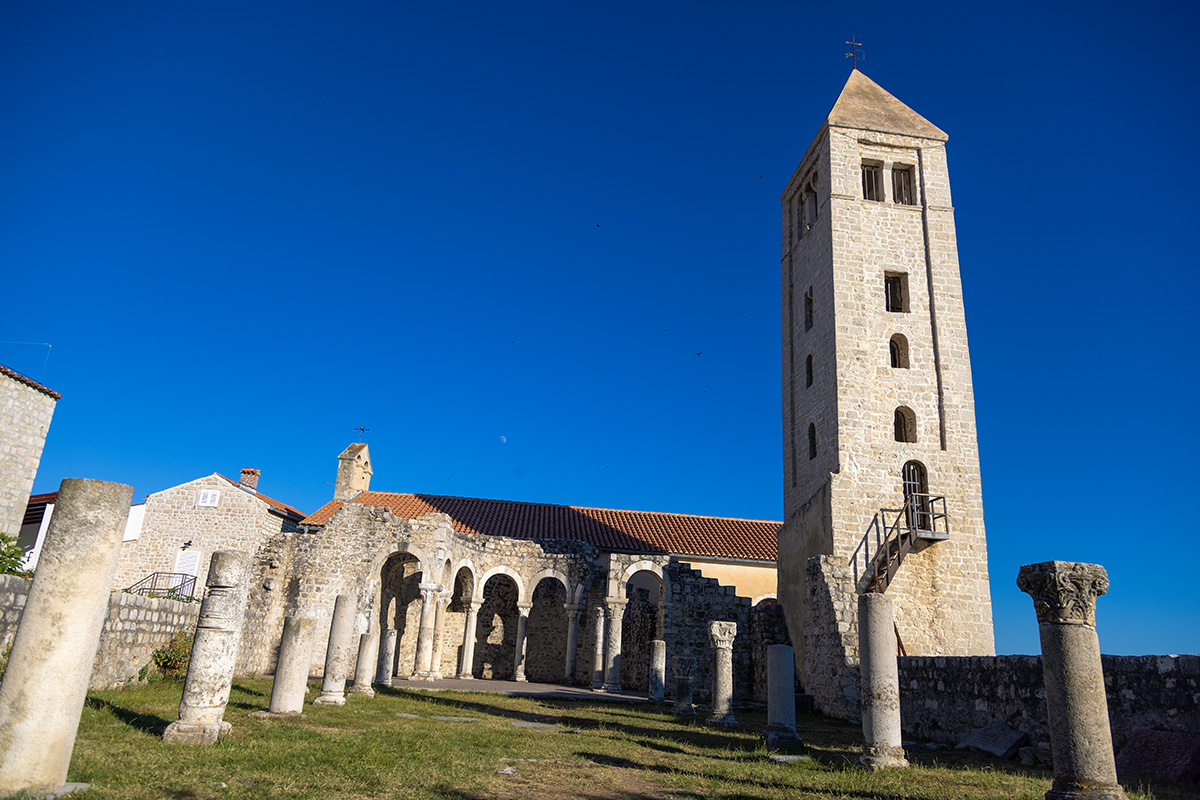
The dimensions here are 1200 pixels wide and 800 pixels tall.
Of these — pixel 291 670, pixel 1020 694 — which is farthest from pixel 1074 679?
pixel 291 670

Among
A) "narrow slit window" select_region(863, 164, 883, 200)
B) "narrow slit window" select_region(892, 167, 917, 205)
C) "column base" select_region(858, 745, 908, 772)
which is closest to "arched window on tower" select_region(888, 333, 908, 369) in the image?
"narrow slit window" select_region(892, 167, 917, 205)

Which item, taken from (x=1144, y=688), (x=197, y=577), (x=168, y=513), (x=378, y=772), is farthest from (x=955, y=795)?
(x=168, y=513)

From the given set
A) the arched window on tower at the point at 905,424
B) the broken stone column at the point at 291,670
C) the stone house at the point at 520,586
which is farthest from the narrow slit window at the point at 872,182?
the broken stone column at the point at 291,670

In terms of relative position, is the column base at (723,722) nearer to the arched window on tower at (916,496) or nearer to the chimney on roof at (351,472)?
the arched window on tower at (916,496)

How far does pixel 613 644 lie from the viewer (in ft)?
74.1

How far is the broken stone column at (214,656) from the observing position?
7.21m

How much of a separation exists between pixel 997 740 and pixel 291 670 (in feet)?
31.9

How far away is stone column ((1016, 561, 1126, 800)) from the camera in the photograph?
5535 millimetres

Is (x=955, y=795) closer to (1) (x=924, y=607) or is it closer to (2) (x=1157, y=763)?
(2) (x=1157, y=763)

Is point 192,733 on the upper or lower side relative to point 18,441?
lower

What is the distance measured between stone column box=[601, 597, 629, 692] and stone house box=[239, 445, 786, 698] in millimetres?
51

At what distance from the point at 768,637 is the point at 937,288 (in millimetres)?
11963

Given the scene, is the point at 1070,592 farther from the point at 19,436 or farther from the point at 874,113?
the point at 874,113

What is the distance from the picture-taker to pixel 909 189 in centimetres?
2403
